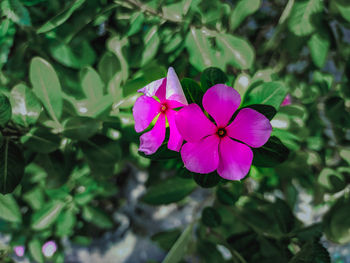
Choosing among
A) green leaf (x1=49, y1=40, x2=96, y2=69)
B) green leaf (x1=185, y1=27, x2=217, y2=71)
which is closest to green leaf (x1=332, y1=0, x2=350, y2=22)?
green leaf (x1=185, y1=27, x2=217, y2=71)

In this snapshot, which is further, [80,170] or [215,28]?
[80,170]

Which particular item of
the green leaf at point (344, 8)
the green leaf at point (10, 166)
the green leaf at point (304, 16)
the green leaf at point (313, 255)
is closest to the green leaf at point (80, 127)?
the green leaf at point (10, 166)

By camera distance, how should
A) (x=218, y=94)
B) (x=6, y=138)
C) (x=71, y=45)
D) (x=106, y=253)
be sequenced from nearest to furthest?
(x=218, y=94)
(x=6, y=138)
(x=71, y=45)
(x=106, y=253)

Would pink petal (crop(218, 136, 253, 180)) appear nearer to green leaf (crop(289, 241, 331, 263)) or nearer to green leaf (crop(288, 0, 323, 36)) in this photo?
green leaf (crop(289, 241, 331, 263))

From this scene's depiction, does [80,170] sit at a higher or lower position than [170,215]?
higher

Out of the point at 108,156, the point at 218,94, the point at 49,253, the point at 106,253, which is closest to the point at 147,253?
the point at 106,253

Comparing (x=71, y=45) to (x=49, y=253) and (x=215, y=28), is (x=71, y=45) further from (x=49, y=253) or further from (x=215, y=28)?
(x=49, y=253)

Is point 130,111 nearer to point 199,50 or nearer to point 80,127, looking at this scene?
point 80,127

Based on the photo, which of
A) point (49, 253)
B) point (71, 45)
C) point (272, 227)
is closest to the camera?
point (71, 45)
